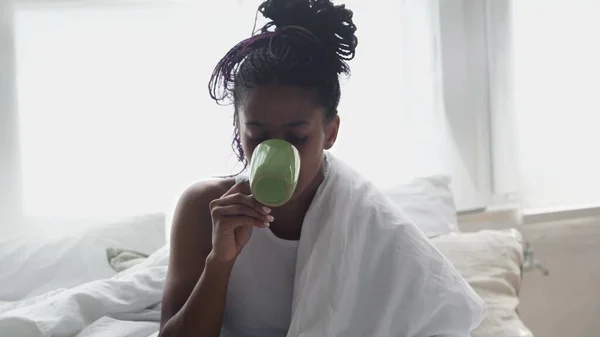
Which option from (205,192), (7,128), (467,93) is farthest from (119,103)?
(467,93)

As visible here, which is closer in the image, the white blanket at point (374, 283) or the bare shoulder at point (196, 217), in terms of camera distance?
the white blanket at point (374, 283)

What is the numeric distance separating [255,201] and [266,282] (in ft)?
0.81

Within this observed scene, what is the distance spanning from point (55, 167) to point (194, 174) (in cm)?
38

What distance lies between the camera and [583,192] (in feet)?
6.85

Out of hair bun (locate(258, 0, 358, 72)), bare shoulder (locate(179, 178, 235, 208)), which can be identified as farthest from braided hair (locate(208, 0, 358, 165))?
bare shoulder (locate(179, 178, 235, 208))

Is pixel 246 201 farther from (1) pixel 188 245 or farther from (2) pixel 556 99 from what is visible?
(2) pixel 556 99

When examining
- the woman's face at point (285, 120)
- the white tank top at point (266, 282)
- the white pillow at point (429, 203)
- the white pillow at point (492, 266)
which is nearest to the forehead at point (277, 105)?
the woman's face at point (285, 120)

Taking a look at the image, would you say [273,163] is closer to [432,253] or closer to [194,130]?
[432,253]

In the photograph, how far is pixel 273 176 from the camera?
2.78 ft

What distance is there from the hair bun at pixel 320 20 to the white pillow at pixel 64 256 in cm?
79

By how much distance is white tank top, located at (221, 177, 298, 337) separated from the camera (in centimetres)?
113

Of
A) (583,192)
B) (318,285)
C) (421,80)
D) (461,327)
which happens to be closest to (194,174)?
(421,80)

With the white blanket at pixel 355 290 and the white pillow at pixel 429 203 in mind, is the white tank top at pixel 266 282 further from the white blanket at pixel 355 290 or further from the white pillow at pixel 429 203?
the white pillow at pixel 429 203

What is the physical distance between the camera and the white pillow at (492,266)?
129 centimetres
